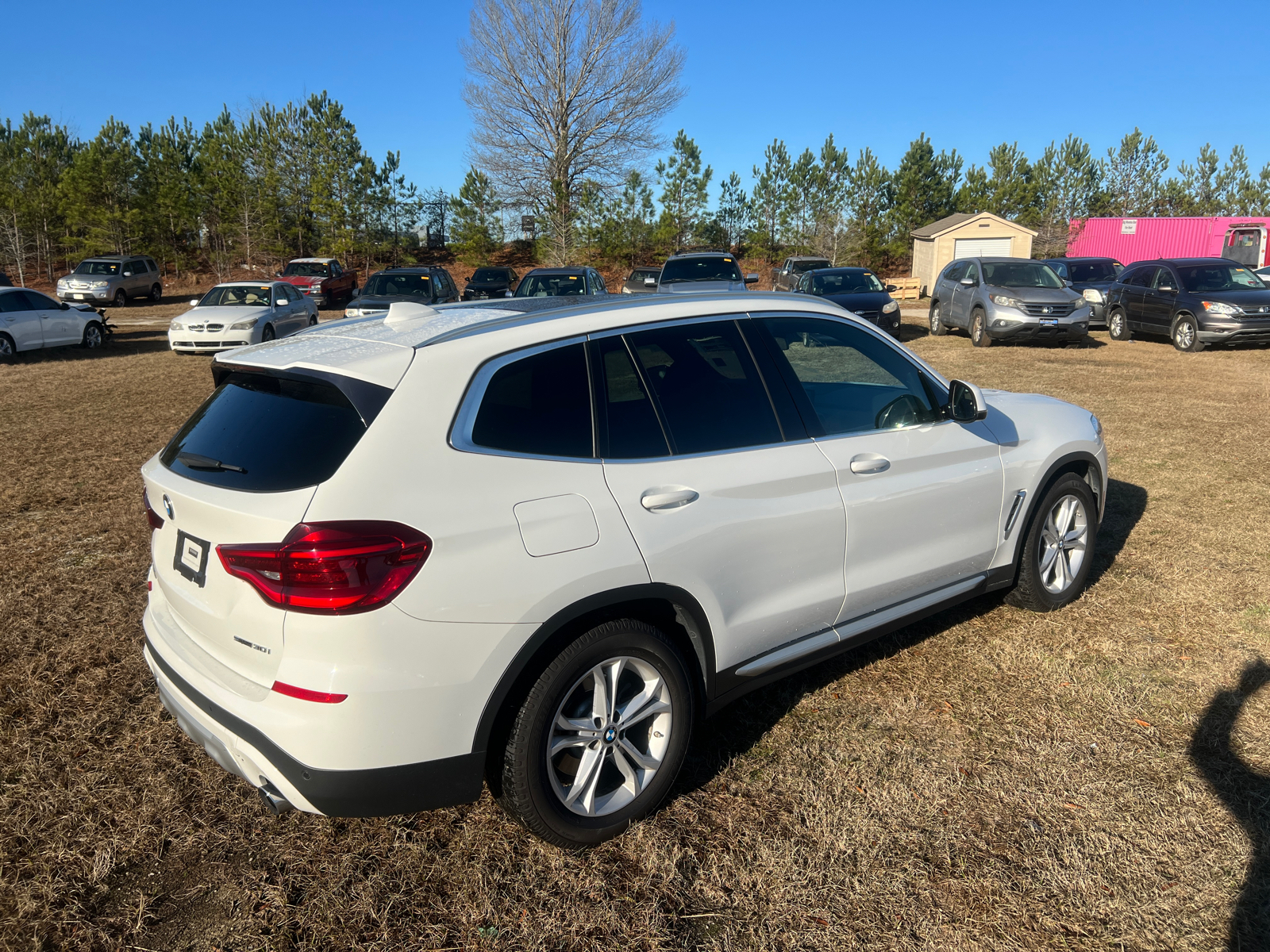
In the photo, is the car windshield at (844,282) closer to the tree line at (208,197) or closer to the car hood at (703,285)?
the car hood at (703,285)

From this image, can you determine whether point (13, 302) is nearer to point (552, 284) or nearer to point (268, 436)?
point (552, 284)

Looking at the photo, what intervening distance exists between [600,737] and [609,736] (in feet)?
0.10

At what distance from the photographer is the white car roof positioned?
2.61m

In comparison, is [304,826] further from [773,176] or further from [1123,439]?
[773,176]

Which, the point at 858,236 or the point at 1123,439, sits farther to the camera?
the point at 858,236

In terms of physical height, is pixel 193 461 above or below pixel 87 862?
above

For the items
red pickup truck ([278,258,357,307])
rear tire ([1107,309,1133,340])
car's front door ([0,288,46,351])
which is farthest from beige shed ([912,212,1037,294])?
car's front door ([0,288,46,351])

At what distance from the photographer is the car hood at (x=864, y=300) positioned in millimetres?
16484

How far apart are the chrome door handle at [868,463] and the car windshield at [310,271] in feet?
104

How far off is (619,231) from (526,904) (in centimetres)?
4374

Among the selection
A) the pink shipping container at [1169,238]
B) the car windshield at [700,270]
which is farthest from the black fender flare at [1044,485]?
the pink shipping container at [1169,238]

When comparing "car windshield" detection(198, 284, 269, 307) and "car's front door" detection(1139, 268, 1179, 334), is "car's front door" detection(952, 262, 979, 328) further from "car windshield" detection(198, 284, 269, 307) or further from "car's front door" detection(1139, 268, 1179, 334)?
"car windshield" detection(198, 284, 269, 307)

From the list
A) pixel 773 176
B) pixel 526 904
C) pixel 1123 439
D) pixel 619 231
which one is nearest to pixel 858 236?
pixel 773 176

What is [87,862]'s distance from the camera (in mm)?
2783
